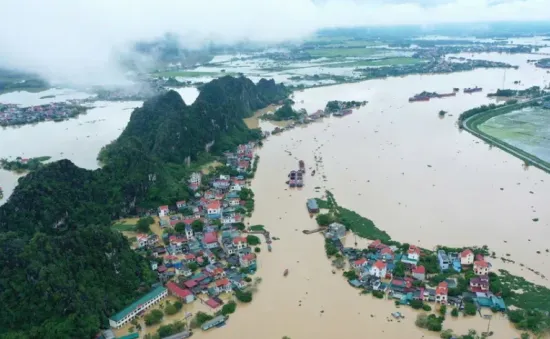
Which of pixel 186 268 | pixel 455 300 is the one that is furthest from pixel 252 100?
pixel 455 300

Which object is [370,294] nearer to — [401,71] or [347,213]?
[347,213]

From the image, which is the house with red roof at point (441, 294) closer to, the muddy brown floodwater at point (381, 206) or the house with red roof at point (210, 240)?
the muddy brown floodwater at point (381, 206)

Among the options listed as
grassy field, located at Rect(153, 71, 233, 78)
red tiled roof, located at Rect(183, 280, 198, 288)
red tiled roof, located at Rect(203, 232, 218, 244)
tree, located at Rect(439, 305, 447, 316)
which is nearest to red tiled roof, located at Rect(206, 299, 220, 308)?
red tiled roof, located at Rect(183, 280, 198, 288)

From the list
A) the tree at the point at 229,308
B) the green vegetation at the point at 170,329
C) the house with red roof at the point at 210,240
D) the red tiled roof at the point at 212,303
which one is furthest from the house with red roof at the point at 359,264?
the green vegetation at the point at 170,329

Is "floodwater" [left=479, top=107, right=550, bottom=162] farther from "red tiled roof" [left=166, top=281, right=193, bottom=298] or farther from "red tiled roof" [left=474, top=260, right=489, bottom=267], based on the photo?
"red tiled roof" [left=166, top=281, right=193, bottom=298]

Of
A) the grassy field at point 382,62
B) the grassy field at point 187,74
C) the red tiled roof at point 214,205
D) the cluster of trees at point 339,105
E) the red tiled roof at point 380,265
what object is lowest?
the red tiled roof at point 380,265

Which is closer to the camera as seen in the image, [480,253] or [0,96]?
[480,253]
